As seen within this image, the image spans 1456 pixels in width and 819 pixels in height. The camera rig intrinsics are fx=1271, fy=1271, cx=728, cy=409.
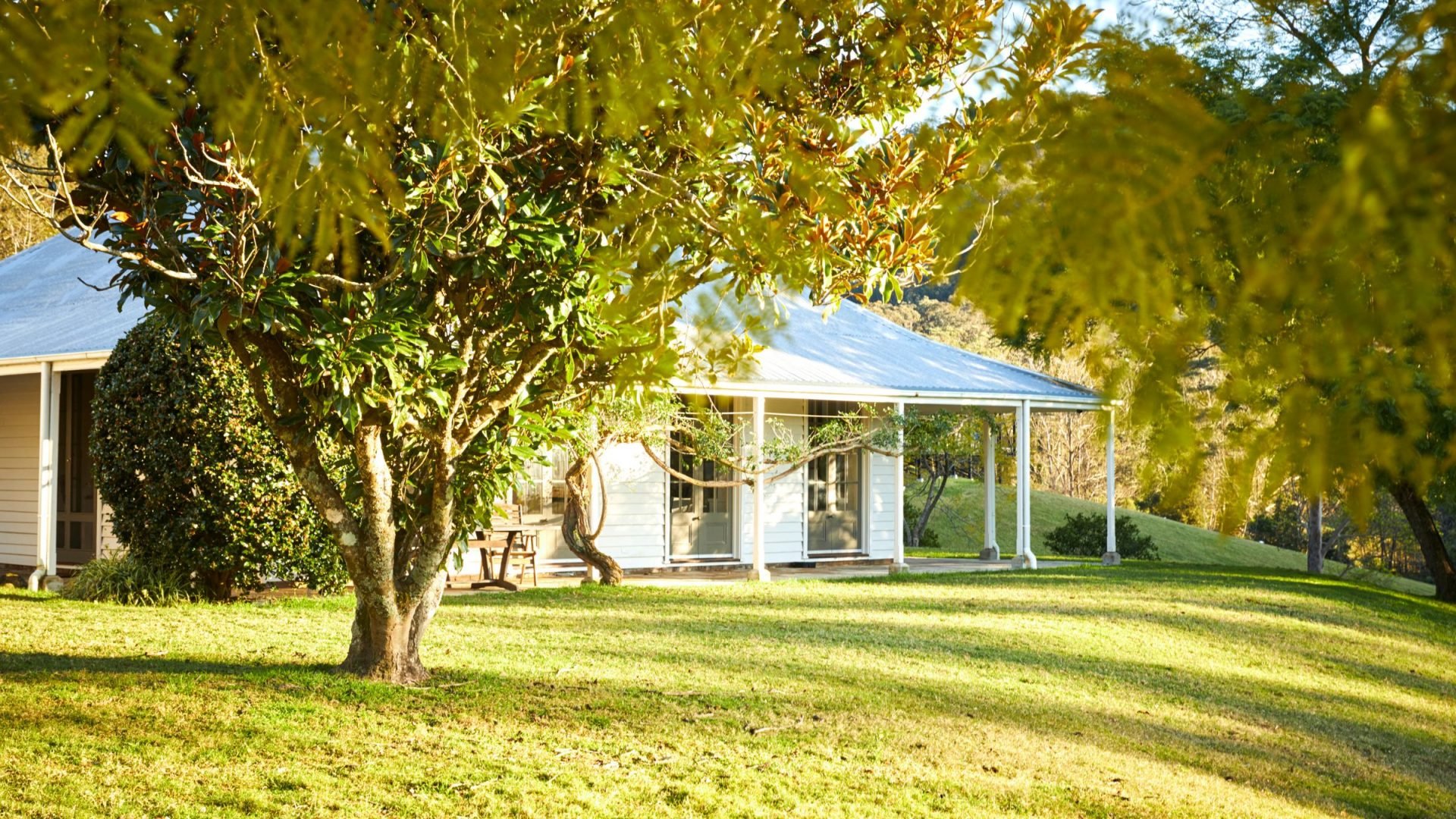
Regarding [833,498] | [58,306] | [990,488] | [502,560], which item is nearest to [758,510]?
[502,560]

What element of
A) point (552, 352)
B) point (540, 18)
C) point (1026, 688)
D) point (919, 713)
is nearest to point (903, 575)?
point (1026, 688)

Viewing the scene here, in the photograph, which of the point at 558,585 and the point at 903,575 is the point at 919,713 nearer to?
the point at 558,585

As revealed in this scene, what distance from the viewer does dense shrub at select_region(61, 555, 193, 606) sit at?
41.4ft

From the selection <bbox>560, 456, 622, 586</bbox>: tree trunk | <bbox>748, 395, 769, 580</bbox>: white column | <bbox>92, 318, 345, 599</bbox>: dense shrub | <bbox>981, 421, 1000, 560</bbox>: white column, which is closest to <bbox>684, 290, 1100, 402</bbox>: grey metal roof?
<bbox>748, 395, 769, 580</bbox>: white column

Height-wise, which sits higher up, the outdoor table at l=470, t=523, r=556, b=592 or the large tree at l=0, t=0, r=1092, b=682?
the large tree at l=0, t=0, r=1092, b=682

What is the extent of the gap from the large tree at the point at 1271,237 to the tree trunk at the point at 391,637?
711 cm

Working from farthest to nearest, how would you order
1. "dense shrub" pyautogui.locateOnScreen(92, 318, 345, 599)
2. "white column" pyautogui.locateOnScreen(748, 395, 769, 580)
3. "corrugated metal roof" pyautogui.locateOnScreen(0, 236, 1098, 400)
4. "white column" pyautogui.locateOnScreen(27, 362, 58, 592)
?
"white column" pyautogui.locateOnScreen(748, 395, 769, 580), "corrugated metal roof" pyautogui.locateOnScreen(0, 236, 1098, 400), "white column" pyautogui.locateOnScreen(27, 362, 58, 592), "dense shrub" pyautogui.locateOnScreen(92, 318, 345, 599)

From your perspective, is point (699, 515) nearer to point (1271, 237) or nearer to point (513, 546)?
point (513, 546)

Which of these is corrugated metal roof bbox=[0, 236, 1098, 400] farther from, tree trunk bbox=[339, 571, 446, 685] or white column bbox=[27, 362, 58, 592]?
tree trunk bbox=[339, 571, 446, 685]

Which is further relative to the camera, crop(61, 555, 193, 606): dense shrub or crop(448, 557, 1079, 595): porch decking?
crop(448, 557, 1079, 595): porch decking

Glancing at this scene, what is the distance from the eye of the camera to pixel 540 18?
190cm

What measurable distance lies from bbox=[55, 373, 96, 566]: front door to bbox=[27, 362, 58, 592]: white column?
1.99 m

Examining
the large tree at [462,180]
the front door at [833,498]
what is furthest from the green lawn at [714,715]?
the front door at [833,498]

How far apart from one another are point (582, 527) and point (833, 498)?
6051 mm
